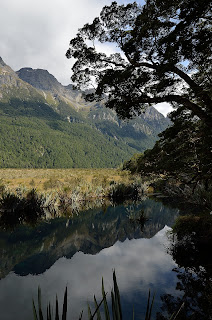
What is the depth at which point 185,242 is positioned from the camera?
9.80 meters

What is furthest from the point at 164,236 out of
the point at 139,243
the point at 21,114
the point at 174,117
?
the point at 21,114

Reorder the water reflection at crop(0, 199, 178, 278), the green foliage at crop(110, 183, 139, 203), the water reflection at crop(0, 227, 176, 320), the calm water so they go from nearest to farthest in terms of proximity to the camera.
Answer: the water reflection at crop(0, 227, 176, 320) < the calm water < the water reflection at crop(0, 199, 178, 278) < the green foliage at crop(110, 183, 139, 203)

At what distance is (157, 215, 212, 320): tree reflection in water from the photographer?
A: 5441 mm

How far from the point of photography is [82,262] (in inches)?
389

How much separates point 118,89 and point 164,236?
31.7 feet

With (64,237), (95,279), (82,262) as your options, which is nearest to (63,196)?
(64,237)

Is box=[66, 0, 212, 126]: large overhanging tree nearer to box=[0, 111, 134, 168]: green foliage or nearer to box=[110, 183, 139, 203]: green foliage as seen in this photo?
box=[110, 183, 139, 203]: green foliage

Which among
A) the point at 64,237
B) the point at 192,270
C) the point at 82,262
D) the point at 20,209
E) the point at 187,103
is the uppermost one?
the point at 187,103

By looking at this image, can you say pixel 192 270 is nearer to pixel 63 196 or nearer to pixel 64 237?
pixel 64 237

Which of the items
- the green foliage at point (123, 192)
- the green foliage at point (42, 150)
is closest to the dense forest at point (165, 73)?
the green foliage at point (123, 192)

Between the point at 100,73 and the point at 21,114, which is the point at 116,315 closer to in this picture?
the point at 100,73

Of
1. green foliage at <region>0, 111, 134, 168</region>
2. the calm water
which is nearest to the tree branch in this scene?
the calm water

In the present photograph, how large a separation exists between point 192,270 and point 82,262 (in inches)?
190

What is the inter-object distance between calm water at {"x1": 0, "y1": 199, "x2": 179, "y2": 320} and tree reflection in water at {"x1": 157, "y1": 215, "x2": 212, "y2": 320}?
33cm
